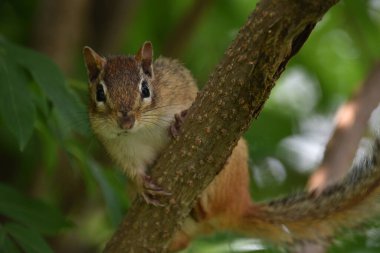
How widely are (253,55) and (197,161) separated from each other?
39cm

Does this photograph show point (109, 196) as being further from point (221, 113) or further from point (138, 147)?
point (221, 113)

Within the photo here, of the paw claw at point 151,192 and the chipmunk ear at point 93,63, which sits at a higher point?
the chipmunk ear at point 93,63

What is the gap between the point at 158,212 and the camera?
242 cm

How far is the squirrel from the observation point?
282 cm

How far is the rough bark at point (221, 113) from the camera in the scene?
1982mm

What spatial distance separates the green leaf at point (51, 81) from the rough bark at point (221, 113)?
396 mm

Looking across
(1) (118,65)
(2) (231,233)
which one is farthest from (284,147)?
(1) (118,65)

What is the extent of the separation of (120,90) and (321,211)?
2.99 feet

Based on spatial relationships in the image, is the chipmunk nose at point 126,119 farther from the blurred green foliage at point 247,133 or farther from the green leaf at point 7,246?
the green leaf at point 7,246

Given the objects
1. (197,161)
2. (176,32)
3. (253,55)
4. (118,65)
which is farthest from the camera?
(176,32)

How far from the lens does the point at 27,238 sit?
96.6 inches

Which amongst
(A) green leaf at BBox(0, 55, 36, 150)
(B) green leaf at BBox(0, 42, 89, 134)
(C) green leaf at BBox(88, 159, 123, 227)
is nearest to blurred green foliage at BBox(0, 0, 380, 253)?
(C) green leaf at BBox(88, 159, 123, 227)

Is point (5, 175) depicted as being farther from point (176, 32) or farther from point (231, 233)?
point (231, 233)

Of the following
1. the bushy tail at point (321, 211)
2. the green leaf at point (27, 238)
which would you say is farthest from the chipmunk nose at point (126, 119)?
the bushy tail at point (321, 211)
